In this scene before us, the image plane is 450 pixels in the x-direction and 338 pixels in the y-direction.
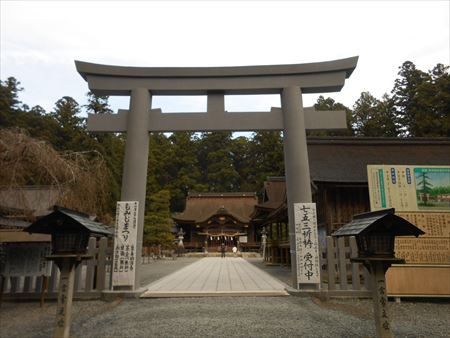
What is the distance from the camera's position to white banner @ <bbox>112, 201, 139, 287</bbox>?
703 centimetres

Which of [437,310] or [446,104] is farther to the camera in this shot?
[446,104]

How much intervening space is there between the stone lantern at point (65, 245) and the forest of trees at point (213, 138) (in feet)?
54.8

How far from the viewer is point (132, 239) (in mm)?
7203

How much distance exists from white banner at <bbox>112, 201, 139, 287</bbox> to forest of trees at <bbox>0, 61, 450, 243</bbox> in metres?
13.6

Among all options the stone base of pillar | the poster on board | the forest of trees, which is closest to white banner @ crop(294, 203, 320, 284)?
the poster on board

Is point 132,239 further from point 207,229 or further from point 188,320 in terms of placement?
point 207,229

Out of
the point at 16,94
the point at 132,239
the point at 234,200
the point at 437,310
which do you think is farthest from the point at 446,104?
the point at 16,94

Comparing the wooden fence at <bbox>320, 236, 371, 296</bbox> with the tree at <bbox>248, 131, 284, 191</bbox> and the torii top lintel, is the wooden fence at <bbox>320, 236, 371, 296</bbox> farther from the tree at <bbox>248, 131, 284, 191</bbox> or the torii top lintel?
the tree at <bbox>248, 131, 284, 191</bbox>

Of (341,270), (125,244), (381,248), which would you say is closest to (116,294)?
(125,244)

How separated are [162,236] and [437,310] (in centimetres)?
1970

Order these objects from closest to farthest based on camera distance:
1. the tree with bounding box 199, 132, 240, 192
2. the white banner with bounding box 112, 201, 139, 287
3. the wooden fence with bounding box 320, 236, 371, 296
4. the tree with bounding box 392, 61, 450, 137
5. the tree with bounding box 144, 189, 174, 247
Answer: the wooden fence with bounding box 320, 236, 371, 296, the white banner with bounding box 112, 201, 139, 287, the tree with bounding box 144, 189, 174, 247, the tree with bounding box 392, 61, 450, 137, the tree with bounding box 199, 132, 240, 192

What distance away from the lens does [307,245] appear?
717cm

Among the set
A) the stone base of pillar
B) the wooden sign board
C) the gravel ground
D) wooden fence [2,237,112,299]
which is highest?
the wooden sign board

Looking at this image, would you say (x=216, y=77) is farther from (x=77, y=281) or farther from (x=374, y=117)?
(x=374, y=117)
